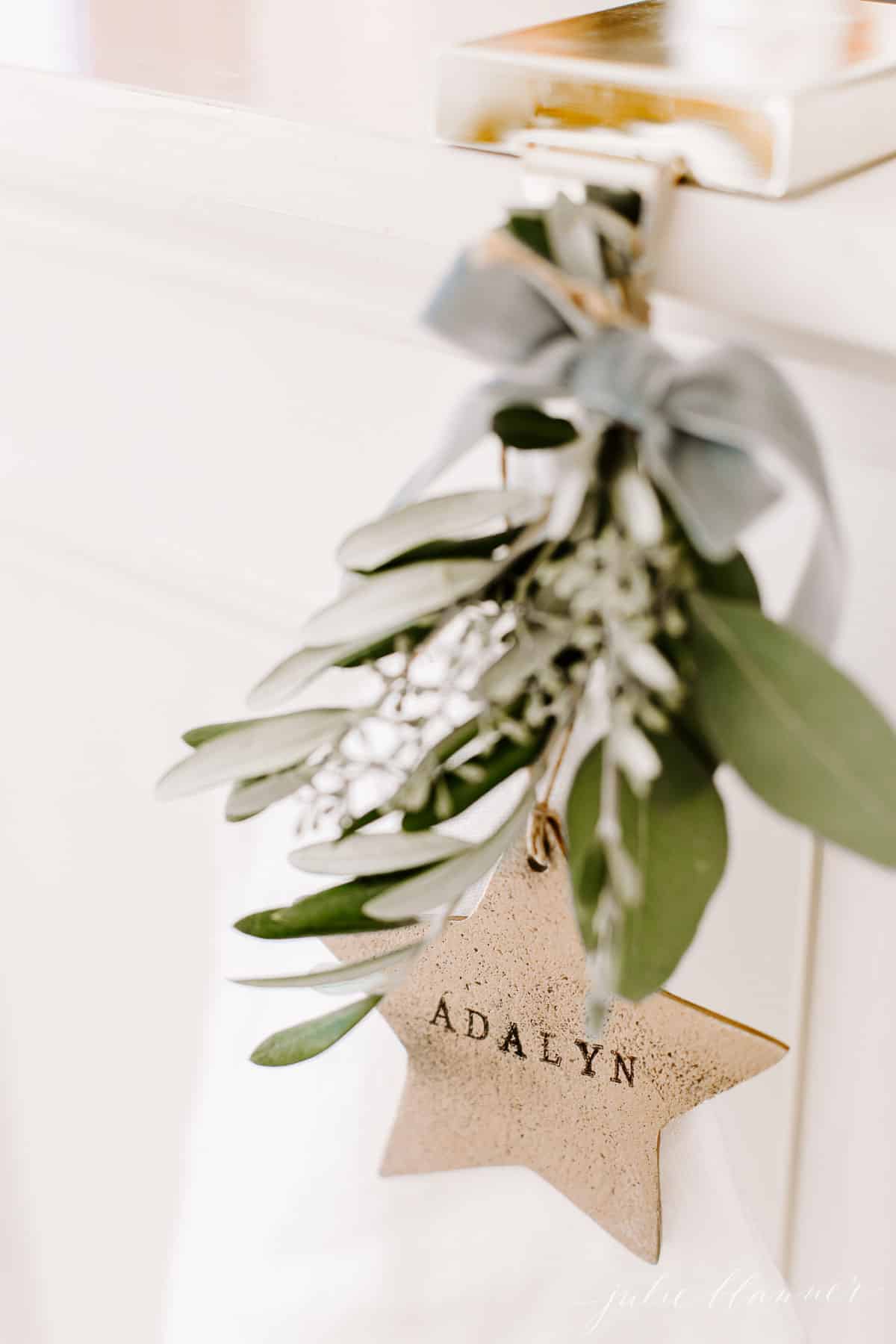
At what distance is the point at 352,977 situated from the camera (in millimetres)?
344

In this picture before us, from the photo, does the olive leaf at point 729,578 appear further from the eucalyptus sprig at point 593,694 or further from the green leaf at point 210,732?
the green leaf at point 210,732

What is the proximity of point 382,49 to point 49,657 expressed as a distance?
33cm

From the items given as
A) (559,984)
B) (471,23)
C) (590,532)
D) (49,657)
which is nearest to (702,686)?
(590,532)

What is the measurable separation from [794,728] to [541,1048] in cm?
21

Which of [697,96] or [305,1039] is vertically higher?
[697,96]

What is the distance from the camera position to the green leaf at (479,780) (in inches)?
12.1

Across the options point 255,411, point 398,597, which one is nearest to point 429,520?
point 398,597

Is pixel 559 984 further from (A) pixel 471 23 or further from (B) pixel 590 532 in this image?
(A) pixel 471 23

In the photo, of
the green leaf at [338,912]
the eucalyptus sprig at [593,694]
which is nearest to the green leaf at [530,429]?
the eucalyptus sprig at [593,694]

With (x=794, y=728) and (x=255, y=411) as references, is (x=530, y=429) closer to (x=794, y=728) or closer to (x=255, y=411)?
(x=794, y=728)

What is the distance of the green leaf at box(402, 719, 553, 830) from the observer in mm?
306

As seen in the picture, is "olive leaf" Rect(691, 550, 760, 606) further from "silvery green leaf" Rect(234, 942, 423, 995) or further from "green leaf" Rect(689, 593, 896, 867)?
"silvery green leaf" Rect(234, 942, 423, 995)

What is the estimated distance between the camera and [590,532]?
0.87 feet

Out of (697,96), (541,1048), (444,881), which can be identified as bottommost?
(541,1048)
